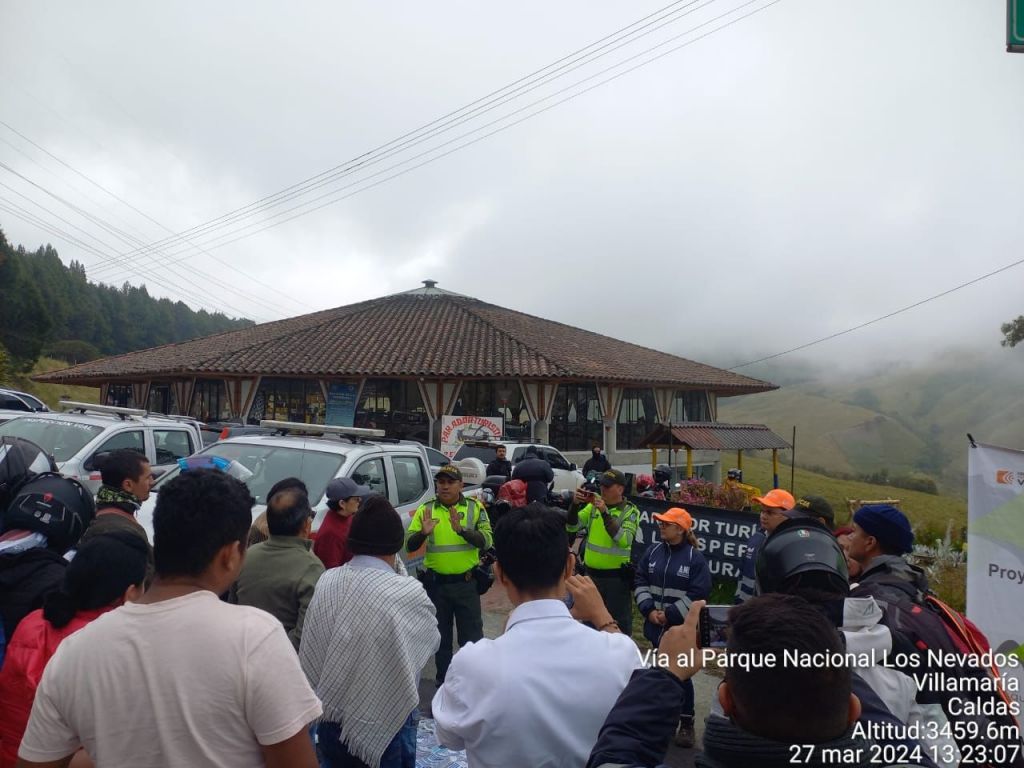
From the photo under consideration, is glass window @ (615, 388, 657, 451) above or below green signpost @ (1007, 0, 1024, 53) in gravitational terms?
below

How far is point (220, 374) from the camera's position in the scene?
2188cm

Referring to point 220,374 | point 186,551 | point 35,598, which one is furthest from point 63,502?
point 220,374

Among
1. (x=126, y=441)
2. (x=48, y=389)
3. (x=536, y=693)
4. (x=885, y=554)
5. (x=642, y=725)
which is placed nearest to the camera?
(x=642, y=725)

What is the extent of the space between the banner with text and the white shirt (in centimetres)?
595

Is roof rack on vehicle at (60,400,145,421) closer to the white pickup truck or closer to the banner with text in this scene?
the white pickup truck

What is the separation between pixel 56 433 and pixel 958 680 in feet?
31.8

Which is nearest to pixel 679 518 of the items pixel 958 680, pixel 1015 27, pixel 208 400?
pixel 958 680

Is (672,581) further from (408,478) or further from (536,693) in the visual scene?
(408,478)

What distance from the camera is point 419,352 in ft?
70.8

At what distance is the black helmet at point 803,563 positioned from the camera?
2.56 m

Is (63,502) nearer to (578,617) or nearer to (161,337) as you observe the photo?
(578,617)

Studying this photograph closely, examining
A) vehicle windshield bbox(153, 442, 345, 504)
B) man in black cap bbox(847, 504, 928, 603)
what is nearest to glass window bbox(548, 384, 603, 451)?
vehicle windshield bbox(153, 442, 345, 504)

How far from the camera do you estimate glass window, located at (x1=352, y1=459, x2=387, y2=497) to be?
649cm

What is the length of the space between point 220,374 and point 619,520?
759 inches
